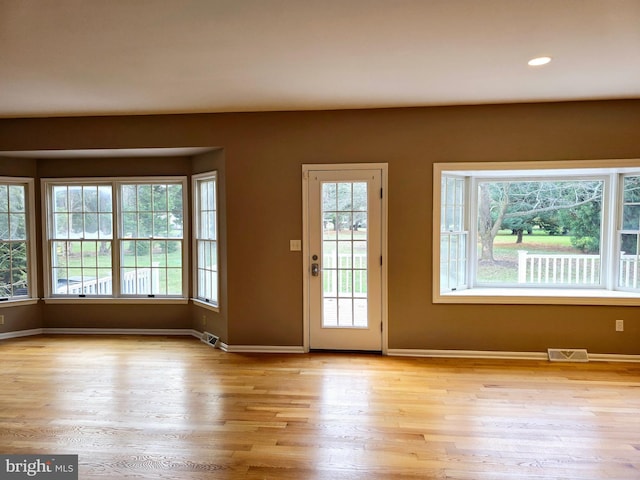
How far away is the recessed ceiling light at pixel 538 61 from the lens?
2781mm

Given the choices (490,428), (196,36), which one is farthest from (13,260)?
(490,428)

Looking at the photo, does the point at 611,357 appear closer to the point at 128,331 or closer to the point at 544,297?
the point at 544,297

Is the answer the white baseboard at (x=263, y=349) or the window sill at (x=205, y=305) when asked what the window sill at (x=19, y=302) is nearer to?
the window sill at (x=205, y=305)

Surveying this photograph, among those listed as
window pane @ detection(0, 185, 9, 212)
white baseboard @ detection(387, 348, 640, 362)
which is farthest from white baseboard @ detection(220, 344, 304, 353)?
window pane @ detection(0, 185, 9, 212)

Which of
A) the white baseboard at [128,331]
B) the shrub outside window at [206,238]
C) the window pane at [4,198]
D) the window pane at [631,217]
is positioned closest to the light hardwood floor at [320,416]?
the white baseboard at [128,331]

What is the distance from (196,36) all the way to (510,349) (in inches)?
155

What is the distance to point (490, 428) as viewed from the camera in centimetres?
263

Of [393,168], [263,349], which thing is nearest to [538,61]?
[393,168]

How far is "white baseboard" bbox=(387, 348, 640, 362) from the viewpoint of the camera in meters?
3.88

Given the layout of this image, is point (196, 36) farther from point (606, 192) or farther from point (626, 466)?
point (606, 192)

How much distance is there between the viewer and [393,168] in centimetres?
402

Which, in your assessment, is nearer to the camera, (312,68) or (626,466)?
(626,466)

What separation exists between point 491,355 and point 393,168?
2167mm

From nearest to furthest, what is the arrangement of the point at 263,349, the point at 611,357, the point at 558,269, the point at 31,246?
the point at 611,357, the point at 263,349, the point at 558,269, the point at 31,246
